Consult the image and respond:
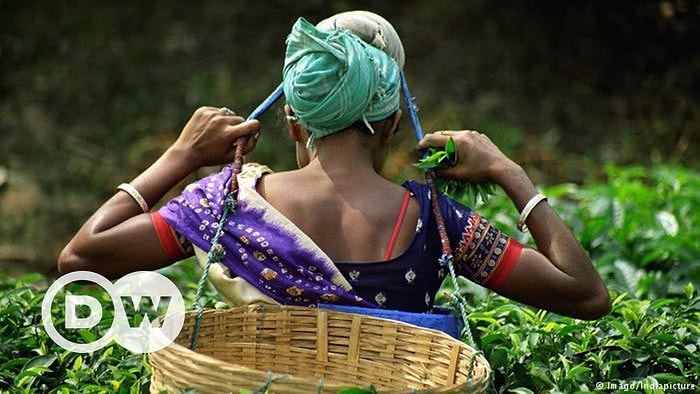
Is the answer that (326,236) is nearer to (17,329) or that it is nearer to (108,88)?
(17,329)

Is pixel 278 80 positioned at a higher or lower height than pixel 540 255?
lower

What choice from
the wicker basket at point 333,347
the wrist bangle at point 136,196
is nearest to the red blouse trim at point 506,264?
the wicker basket at point 333,347

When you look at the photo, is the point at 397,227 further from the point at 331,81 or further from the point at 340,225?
the point at 331,81

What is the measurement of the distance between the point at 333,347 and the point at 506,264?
48 cm

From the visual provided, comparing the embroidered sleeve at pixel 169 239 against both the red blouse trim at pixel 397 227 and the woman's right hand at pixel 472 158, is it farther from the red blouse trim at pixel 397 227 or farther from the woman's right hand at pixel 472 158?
the woman's right hand at pixel 472 158

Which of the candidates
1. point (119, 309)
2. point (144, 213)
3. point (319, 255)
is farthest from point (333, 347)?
point (119, 309)

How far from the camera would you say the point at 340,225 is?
8.48 ft

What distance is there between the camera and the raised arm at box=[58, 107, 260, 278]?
2600 millimetres

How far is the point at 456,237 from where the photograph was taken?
265 cm

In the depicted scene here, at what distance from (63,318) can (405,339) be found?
1107 mm

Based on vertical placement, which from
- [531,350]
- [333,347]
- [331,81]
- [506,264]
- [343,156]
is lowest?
[531,350]

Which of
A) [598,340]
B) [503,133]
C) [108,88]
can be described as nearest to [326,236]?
[598,340]

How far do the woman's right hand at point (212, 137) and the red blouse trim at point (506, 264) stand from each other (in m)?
0.72

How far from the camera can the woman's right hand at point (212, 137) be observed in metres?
2.79
